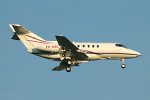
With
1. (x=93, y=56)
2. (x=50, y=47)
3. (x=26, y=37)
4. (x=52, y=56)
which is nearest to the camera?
(x=50, y=47)

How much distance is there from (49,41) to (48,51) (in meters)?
2.75

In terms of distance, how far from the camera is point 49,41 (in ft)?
173

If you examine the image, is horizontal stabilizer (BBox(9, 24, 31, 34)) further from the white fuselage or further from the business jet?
the white fuselage

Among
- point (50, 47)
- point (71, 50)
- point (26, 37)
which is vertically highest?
point (26, 37)

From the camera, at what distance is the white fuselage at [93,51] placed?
50031 millimetres

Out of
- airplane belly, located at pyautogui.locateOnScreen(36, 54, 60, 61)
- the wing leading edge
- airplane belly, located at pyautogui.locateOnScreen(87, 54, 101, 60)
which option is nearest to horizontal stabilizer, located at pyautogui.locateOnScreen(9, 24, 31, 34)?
airplane belly, located at pyautogui.locateOnScreen(36, 54, 60, 61)

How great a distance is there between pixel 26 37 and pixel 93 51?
920 centimetres

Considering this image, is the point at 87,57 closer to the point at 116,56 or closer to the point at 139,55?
the point at 116,56

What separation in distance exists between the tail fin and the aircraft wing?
4375 millimetres

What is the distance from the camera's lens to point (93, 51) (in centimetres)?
5153

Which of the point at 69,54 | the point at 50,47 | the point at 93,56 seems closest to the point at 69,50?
the point at 69,54

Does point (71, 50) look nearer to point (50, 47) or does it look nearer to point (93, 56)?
point (50, 47)

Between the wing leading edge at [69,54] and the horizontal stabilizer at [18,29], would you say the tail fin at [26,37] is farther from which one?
the wing leading edge at [69,54]

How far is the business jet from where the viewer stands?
49938 millimetres
